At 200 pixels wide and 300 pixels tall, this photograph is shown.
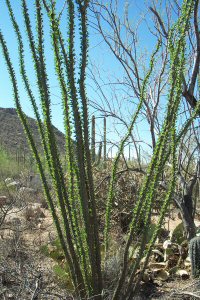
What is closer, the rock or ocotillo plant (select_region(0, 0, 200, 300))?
ocotillo plant (select_region(0, 0, 200, 300))

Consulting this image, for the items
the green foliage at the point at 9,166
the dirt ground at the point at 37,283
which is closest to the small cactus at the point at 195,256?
the dirt ground at the point at 37,283

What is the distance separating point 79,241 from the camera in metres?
2.88

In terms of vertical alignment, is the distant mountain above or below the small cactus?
above

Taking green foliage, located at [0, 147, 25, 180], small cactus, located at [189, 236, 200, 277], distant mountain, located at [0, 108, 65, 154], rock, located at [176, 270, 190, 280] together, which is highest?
distant mountain, located at [0, 108, 65, 154]

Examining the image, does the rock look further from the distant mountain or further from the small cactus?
the distant mountain

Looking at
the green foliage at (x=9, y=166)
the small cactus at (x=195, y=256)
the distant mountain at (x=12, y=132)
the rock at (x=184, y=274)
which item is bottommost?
the rock at (x=184, y=274)

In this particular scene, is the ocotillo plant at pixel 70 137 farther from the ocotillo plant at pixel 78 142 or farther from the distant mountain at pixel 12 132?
the distant mountain at pixel 12 132

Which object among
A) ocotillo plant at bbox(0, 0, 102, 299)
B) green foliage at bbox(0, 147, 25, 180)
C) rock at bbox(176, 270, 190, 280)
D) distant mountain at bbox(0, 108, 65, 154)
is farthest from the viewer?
distant mountain at bbox(0, 108, 65, 154)

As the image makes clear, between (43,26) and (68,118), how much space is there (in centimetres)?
68

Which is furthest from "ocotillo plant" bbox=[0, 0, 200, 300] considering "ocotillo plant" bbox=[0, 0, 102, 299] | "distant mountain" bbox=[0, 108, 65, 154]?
"distant mountain" bbox=[0, 108, 65, 154]

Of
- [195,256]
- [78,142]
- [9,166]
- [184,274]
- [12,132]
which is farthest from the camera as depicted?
[12,132]

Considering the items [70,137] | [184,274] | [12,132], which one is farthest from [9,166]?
[70,137]

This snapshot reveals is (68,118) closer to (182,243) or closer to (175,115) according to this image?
(175,115)

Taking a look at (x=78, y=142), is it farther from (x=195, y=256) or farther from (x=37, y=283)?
(x=195, y=256)
